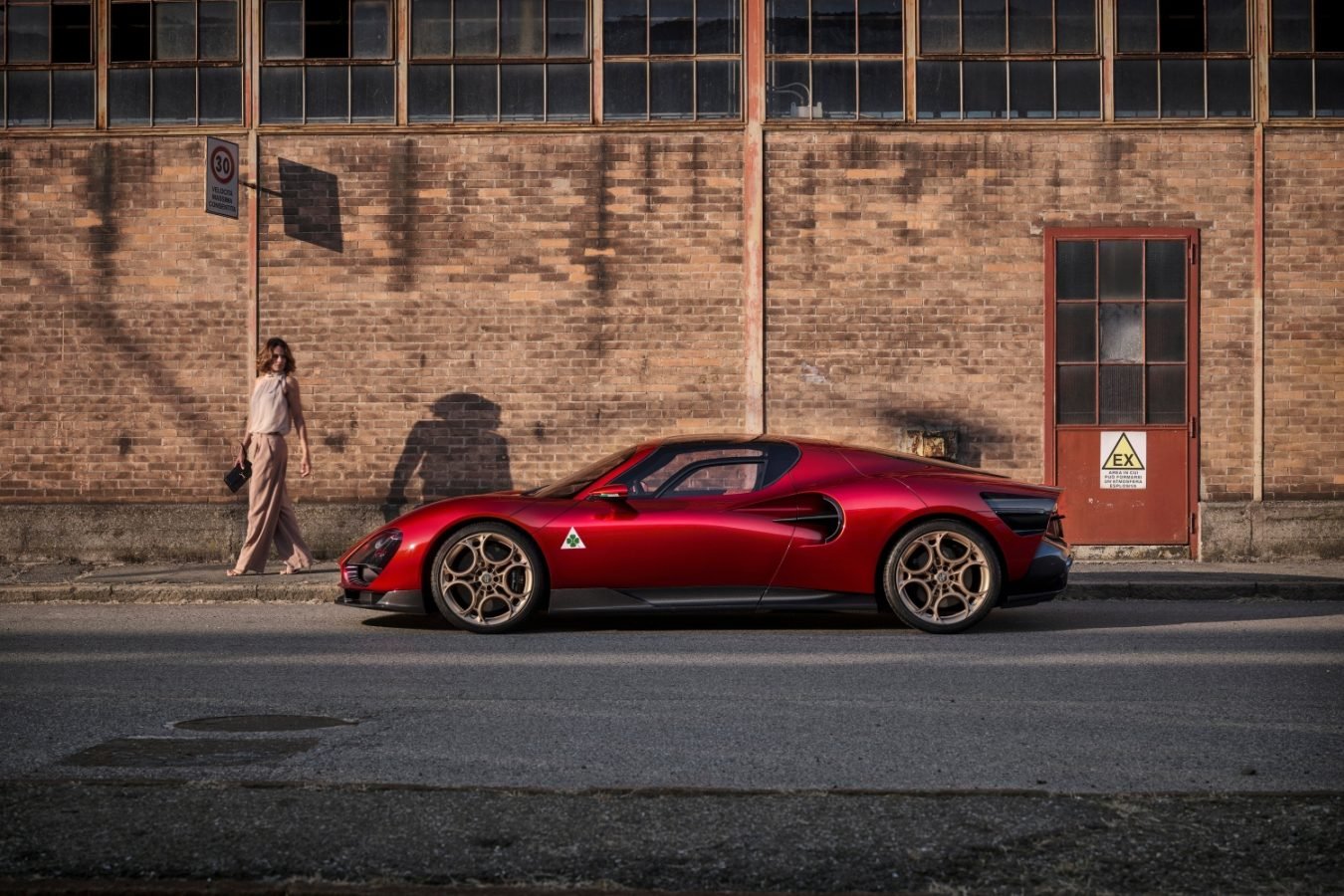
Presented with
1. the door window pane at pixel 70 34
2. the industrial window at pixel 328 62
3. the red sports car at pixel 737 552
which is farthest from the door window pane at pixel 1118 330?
A: the door window pane at pixel 70 34

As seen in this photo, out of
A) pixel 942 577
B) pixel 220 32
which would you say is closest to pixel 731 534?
pixel 942 577

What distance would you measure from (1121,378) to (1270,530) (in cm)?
187

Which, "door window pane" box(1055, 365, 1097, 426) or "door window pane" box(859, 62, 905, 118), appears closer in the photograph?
"door window pane" box(1055, 365, 1097, 426)

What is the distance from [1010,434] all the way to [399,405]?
18.2 ft

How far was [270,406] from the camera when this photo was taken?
13148mm

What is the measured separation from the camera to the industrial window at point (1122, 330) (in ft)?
47.9

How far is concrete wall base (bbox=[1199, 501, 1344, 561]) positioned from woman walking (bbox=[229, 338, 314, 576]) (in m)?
7.90

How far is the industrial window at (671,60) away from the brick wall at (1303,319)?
16.4 ft

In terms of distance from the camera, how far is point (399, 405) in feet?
48.1

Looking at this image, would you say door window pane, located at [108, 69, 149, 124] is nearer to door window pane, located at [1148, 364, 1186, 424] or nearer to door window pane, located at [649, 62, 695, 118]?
door window pane, located at [649, 62, 695, 118]

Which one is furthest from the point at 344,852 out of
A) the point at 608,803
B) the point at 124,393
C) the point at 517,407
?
the point at 124,393

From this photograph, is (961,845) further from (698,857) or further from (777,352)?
(777,352)

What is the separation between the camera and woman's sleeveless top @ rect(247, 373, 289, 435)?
1312cm

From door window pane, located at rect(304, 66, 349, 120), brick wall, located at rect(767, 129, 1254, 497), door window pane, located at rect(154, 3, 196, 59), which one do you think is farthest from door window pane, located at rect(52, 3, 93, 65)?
brick wall, located at rect(767, 129, 1254, 497)
